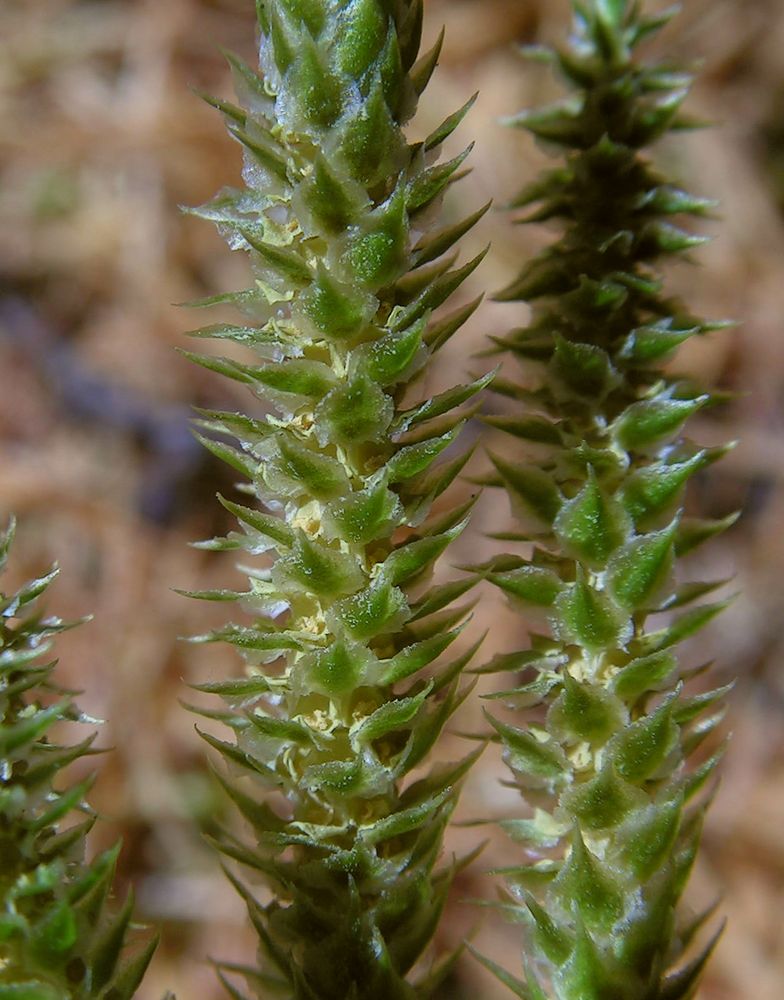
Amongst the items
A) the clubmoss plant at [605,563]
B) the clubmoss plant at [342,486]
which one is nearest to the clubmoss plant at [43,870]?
the clubmoss plant at [342,486]

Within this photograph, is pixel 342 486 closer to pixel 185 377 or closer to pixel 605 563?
pixel 605 563

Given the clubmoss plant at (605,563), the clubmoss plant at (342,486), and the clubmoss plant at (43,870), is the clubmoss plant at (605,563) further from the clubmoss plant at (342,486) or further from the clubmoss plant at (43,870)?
the clubmoss plant at (43,870)

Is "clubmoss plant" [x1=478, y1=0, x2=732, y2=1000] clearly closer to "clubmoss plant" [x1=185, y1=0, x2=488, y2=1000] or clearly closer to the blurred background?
"clubmoss plant" [x1=185, y1=0, x2=488, y2=1000]

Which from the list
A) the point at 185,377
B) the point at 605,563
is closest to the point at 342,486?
the point at 605,563

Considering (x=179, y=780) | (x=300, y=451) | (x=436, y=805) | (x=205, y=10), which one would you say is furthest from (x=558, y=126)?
(x=205, y=10)

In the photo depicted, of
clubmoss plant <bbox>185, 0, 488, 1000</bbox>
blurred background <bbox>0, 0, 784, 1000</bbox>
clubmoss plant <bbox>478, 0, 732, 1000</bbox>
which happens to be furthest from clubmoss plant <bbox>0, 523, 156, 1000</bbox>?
blurred background <bbox>0, 0, 784, 1000</bbox>
